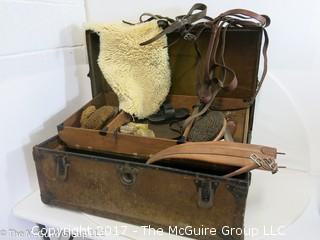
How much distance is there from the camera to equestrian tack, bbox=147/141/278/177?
21.1 inches

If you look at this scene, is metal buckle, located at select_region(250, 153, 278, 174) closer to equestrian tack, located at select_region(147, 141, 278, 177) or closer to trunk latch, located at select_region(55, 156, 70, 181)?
equestrian tack, located at select_region(147, 141, 278, 177)

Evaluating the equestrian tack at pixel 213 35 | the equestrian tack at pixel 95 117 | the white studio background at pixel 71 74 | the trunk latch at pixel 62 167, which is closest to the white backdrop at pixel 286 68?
the white studio background at pixel 71 74

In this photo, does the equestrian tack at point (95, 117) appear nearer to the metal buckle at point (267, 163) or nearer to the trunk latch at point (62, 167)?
the trunk latch at point (62, 167)

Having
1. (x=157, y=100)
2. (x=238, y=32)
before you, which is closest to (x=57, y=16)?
(x=157, y=100)

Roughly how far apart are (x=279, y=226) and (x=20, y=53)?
775mm

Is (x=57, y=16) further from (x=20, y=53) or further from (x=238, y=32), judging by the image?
(x=238, y=32)

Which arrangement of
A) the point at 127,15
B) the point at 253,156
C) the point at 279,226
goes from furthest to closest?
the point at 127,15 → the point at 279,226 → the point at 253,156

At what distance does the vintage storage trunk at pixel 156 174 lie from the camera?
23.2 inches

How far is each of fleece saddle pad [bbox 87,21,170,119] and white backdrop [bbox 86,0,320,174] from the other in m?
0.15

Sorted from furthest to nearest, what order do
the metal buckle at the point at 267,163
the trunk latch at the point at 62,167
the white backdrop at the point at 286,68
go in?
the white backdrop at the point at 286,68, the trunk latch at the point at 62,167, the metal buckle at the point at 267,163

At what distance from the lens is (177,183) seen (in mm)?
601

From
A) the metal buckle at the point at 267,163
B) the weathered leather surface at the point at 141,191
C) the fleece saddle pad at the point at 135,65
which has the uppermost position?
the fleece saddle pad at the point at 135,65

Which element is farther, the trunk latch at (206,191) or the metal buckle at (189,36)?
the metal buckle at (189,36)

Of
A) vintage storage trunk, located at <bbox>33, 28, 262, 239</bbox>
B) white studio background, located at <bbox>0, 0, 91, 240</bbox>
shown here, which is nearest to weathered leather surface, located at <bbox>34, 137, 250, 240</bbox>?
vintage storage trunk, located at <bbox>33, 28, 262, 239</bbox>
